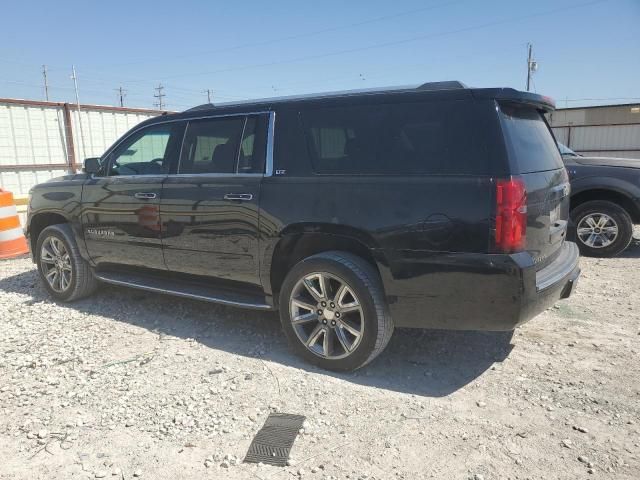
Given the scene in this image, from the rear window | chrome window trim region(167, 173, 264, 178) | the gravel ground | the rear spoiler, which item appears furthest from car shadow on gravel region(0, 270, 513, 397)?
the rear spoiler

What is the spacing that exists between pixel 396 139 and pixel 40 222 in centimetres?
429

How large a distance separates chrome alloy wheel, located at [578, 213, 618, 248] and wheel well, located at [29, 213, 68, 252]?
655cm

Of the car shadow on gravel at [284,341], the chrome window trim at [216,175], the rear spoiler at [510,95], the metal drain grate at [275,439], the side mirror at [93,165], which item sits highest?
the rear spoiler at [510,95]

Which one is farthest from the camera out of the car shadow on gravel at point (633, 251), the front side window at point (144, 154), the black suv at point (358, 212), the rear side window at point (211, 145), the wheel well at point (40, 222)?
the car shadow on gravel at point (633, 251)

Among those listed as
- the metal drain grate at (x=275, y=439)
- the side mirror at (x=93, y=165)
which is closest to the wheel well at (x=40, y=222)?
the side mirror at (x=93, y=165)

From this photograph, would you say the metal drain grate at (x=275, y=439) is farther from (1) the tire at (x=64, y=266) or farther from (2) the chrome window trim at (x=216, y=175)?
(1) the tire at (x=64, y=266)

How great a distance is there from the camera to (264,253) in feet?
12.5

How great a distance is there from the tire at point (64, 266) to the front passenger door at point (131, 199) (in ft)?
0.81

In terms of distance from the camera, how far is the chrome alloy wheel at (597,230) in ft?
22.3

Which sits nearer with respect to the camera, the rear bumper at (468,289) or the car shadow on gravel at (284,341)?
the rear bumper at (468,289)

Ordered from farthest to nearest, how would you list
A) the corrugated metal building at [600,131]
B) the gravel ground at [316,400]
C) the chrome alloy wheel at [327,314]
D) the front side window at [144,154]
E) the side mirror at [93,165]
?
the corrugated metal building at [600,131] < the side mirror at [93,165] < the front side window at [144,154] < the chrome alloy wheel at [327,314] < the gravel ground at [316,400]

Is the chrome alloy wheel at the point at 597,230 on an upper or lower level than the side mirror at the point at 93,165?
lower

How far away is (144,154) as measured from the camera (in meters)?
4.83

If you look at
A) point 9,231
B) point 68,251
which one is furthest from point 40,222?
point 9,231
